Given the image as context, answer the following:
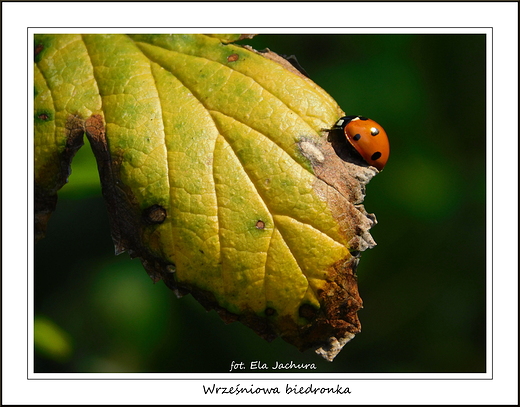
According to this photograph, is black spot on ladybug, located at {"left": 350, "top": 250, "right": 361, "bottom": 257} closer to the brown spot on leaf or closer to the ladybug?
the ladybug

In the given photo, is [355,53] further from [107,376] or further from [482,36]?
[107,376]

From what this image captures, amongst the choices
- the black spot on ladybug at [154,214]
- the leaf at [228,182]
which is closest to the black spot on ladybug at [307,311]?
the leaf at [228,182]


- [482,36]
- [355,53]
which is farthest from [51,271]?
[482,36]

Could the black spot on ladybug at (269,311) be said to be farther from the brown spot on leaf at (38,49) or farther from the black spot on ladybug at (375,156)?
the brown spot on leaf at (38,49)

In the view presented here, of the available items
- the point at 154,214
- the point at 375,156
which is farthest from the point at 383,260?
the point at 154,214

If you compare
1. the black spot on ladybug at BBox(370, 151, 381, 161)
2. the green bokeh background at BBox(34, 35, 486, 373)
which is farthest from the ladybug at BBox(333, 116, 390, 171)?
the green bokeh background at BBox(34, 35, 486, 373)

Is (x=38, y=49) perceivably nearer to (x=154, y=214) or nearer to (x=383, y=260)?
(x=154, y=214)
